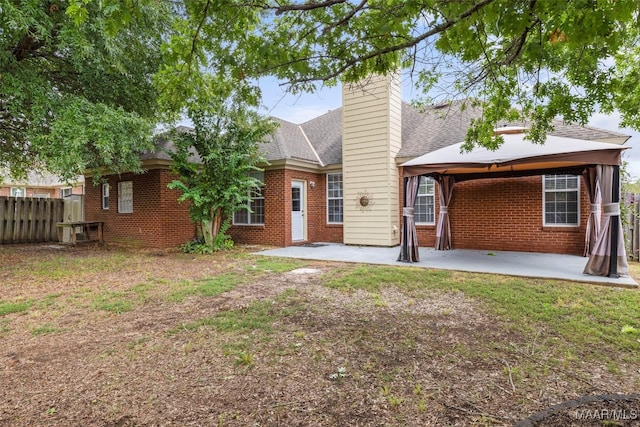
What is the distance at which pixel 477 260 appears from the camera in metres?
Answer: 8.31

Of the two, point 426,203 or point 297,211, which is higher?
point 426,203

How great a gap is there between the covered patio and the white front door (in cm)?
447

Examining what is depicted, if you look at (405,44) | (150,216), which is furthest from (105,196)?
(405,44)

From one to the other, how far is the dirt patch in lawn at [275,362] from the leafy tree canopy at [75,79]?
3178 millimetres

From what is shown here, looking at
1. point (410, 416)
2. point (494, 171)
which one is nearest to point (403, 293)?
point (410, 416)

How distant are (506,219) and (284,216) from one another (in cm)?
649

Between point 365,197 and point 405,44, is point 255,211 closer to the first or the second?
point 365,197

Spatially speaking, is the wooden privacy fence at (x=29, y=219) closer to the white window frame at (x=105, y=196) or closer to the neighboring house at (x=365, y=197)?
the neighboring house at (x=365, y=197)

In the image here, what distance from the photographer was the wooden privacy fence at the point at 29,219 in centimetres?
1288

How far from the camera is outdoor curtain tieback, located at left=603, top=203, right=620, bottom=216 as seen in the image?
606 cm

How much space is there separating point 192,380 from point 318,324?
164cm

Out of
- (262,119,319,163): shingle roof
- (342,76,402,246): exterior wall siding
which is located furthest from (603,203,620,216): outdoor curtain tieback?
(262,119,319,163): shingle roof

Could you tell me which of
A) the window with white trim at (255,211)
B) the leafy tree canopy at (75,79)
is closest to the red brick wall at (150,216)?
the window with white trim at (255,211)

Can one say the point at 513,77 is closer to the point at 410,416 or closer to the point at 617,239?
the point at 617,239
